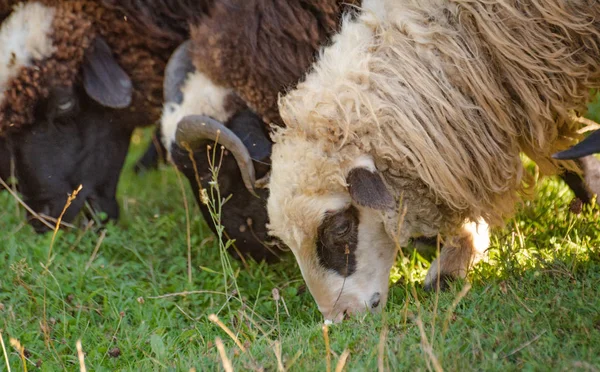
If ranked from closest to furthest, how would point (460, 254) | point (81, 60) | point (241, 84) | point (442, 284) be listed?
point (442, 284), point (460, 254), point (241, 84), point (81, 60)

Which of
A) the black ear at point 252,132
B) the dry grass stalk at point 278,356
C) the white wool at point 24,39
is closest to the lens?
the dry grass stalk at point 278,356

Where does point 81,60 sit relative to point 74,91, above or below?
above

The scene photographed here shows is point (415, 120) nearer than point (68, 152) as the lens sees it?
Yes

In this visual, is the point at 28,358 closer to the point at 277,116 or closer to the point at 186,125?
the point at 186,125

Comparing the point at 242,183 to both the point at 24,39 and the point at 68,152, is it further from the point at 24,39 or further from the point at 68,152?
the point at 24,39

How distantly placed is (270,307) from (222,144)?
0.92 meters

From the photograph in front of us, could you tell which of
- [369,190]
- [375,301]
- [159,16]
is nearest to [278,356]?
[369,190]

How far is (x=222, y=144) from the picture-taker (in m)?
4.27

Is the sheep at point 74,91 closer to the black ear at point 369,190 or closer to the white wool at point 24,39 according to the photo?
the white wool at point 24,39

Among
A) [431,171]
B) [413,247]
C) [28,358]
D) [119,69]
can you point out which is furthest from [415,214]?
[119,69]

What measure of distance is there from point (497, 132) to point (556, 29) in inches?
21.1

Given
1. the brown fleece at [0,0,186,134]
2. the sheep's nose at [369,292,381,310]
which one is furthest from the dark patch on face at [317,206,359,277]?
the brown fleece at [0,0,186,134]

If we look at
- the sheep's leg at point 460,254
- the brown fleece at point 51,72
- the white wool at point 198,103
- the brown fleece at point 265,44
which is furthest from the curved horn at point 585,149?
the brown fleece at point 51,72

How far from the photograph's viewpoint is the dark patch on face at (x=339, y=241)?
3.73 meters
